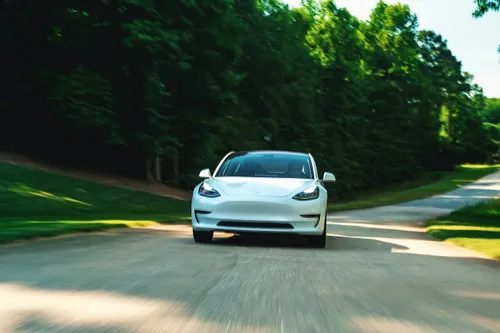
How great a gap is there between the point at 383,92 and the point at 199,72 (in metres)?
42.4

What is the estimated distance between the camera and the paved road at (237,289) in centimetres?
576

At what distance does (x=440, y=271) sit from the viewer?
32.1 feet

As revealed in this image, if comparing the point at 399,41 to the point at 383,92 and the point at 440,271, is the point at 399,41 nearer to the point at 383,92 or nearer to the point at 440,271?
the point at 383,92

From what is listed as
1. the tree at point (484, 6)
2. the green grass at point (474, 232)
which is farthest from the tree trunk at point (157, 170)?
the tree at point (484, 6)

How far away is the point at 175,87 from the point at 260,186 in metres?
23.8

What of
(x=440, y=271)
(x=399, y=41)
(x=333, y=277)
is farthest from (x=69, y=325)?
(x=399, y=41)

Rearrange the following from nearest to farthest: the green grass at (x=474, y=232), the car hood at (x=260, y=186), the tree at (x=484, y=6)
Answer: the car hood at (x=260, y=186)
the green grass at (x=474, y=232)
the tree at (x=484, y=6)

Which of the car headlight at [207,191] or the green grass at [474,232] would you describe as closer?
the car headlight at [207,191]

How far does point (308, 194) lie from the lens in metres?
12.5

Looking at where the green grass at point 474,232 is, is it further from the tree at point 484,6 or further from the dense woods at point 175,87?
the dense woods at point 175,87

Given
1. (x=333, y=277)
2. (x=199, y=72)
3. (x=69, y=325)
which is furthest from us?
(x=199, y=72)

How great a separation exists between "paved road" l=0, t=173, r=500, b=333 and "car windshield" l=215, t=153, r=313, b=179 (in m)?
1.59

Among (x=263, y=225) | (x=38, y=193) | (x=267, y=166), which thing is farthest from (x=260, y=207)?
(x=38, y=193)

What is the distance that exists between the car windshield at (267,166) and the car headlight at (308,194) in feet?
2.69
